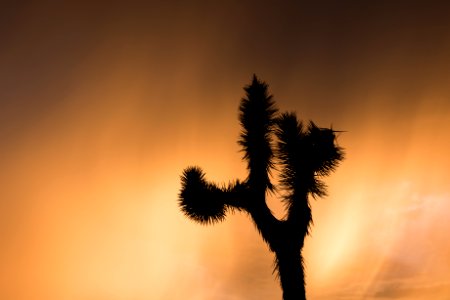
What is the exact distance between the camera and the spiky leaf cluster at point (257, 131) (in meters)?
11.4

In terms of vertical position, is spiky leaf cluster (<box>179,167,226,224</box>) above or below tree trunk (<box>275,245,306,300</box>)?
above

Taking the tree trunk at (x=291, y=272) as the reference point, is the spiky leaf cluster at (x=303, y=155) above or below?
above

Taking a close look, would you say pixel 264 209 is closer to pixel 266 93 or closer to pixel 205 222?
pixel 205 222

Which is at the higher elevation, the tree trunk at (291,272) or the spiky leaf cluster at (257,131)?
the spiky leaf cluster at (257,131)

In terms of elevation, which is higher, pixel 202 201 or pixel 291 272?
pixel 202 201

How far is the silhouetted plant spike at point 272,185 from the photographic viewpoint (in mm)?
10414

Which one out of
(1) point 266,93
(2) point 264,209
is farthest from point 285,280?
(1) point 266,93

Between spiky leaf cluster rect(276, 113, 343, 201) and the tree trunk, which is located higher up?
spiky leaf cluster rect(276, 113, 343, 201)

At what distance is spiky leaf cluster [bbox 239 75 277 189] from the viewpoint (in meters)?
11.4

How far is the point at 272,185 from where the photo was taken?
37.6 ft

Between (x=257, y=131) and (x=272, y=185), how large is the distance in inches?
52.6

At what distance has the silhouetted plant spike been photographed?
10.4m

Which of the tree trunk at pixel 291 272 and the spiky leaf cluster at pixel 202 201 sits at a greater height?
the spiky leaf cluster at pixel 202 201

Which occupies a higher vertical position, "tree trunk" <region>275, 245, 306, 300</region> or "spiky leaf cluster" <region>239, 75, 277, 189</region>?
"spiky leaf cluster" <region>239, 75, 277, 189</region>
